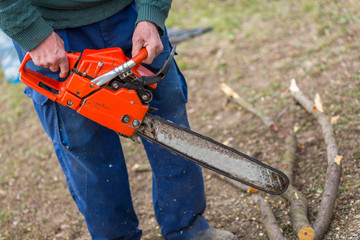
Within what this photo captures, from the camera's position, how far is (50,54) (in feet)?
5.74

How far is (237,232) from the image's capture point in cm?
253

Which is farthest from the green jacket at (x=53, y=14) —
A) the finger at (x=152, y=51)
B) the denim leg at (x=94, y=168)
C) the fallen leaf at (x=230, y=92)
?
the fallen leaf at (x=230, y=92)

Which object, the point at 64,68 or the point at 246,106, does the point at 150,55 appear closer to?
the point at 64,68

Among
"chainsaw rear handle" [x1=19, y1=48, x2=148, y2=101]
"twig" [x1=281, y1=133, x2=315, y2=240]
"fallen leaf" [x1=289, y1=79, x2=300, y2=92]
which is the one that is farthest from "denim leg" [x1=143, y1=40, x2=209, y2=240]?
"fallen leaf" [x1=289, y1=79, x2=300, y2=92]

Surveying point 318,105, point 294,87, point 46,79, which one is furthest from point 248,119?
point 46,79

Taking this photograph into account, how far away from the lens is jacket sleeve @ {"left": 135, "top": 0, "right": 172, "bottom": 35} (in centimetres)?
190

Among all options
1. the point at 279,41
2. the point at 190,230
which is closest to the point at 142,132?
the point at 190,230

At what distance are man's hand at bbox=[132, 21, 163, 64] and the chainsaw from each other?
0.05 meters

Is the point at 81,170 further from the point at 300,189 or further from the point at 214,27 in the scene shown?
the point at 214,27

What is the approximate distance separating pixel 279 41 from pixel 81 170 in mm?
3315

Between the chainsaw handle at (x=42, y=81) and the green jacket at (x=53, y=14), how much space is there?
0.13 m

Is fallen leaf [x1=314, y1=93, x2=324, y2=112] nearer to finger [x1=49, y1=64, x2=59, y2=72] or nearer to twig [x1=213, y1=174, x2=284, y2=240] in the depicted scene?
twig [x1=213, y1=174, x2=284, y2=240]

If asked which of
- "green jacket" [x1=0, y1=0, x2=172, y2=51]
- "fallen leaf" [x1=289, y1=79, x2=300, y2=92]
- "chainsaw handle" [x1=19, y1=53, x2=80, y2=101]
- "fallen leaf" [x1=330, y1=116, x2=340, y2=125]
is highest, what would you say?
"green jacket" [x1=0, y1=0, x2=172, y2=51]

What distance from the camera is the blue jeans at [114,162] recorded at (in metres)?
1.98
